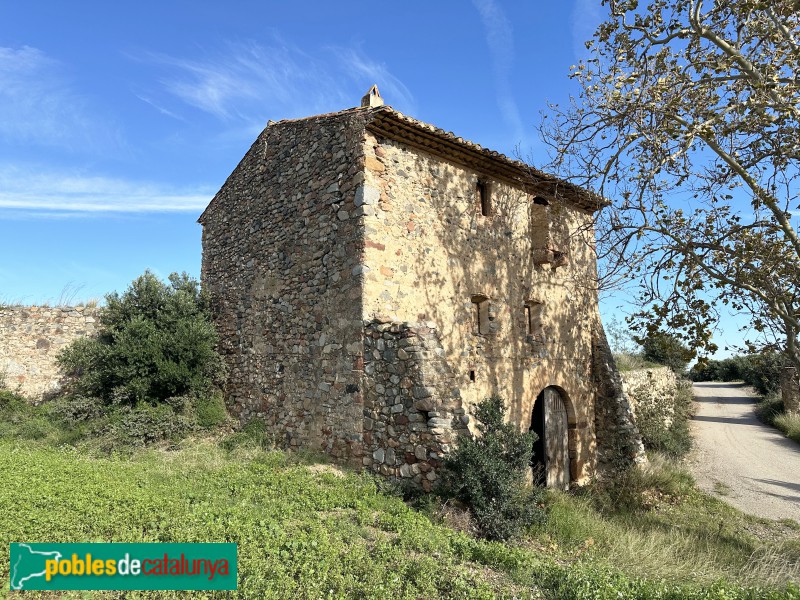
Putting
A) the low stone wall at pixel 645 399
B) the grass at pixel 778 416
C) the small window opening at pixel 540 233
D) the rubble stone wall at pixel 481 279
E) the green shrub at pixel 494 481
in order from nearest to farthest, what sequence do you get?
1. the green shrub at pixel 494 481
2. the rubble stone wall at pixel 481 279
3. the small window opening at pixel 540 233
4. the low stone wall at pixel 645 399
5. the grass at pixel 778 416

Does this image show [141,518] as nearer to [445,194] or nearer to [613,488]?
[445,194]

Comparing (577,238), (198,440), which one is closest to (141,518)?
(198,440)

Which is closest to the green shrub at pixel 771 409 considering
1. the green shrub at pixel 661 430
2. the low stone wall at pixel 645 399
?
the low stone wall at pixel 645 399

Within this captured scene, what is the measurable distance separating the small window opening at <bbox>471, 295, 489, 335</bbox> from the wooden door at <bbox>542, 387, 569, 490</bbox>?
2.76 meters

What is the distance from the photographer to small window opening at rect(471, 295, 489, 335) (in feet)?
32.1

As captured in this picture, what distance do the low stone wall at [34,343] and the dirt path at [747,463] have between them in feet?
54.8

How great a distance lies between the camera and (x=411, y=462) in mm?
7422

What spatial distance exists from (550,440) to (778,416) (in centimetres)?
1573

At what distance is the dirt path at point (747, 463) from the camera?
11602mm

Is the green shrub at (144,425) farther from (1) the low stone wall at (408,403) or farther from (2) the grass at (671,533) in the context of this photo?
(2) the grass at (671,533)

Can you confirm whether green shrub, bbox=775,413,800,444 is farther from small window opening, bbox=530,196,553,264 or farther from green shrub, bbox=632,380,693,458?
small window opening, bbox=530,196,553,264

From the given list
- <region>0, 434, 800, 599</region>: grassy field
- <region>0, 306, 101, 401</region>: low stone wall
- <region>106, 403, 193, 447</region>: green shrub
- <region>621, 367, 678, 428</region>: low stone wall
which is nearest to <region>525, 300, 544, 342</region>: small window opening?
<region>0, 434, 800, 599</region>: grassy field

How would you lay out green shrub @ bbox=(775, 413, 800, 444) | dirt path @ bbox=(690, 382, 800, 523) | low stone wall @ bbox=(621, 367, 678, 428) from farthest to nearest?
green shrub @ bbox=(775, 413, 800, 444) → low stone wall @ bbox=(621, 367, 678, 428) → dirt path @ bbox=(690, 382, 800, 523)

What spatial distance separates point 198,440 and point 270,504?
4818mm
